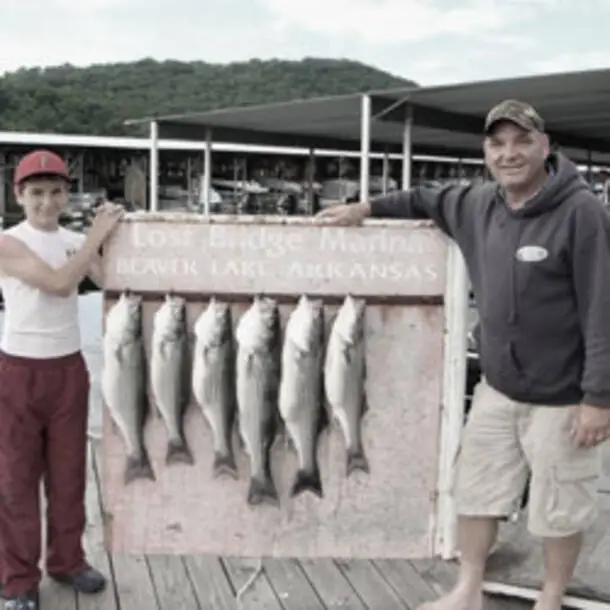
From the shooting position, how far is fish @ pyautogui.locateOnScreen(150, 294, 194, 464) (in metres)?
3.17

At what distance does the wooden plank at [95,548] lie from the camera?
3.39 m

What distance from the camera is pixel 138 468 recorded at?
3314mm

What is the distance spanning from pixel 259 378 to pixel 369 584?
3.28ft

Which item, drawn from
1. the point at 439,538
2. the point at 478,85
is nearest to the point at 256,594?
the point at 439,538

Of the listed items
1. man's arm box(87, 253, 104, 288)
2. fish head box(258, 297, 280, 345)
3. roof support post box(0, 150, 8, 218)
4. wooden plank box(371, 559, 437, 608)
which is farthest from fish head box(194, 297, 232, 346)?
roof support post box(0, 150, 8, 218)

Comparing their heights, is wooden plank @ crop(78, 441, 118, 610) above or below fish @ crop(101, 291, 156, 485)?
below

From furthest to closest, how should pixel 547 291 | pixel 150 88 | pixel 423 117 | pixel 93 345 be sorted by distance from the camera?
pixel 150 88 → pixel 423 117 → pixel 93 345 → pixel 547 291

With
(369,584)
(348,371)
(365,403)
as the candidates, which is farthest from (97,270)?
(369,584)

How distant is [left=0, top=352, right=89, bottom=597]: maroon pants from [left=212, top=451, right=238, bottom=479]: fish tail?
18.6 inches

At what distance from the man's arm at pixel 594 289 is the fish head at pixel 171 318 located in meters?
1.29

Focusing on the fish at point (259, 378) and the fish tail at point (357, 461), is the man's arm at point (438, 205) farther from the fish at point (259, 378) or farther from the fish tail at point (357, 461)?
the fish tail at point (357, 461)

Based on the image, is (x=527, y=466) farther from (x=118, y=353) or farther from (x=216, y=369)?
(x=118, y=353)

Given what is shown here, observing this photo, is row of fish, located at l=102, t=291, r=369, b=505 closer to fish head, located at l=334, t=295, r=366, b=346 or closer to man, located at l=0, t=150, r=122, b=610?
fish head, located at l=334, t=295, r=366, b=346

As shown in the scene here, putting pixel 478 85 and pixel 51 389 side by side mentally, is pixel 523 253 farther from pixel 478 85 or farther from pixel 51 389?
pixel 478 85
